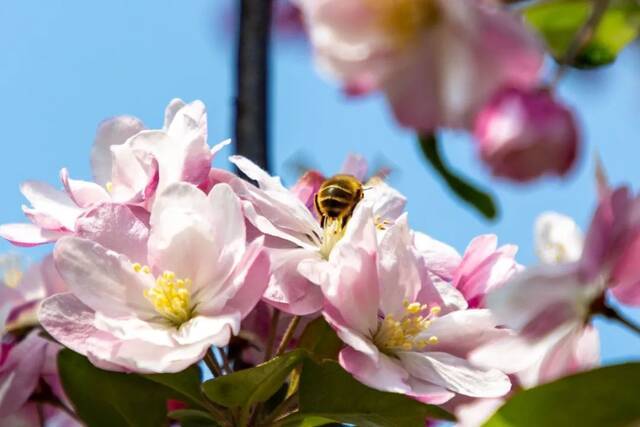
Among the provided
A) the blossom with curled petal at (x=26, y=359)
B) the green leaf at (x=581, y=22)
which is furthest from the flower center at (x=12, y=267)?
the green leaf at (x=581, y=22)

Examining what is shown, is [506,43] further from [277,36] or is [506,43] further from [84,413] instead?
[277,36]

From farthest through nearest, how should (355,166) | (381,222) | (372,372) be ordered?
1. (355,166)
2. (381,222)
3. (372,372)

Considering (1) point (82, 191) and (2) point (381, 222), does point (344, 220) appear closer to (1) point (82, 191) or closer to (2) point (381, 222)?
(2) point (381, 222)

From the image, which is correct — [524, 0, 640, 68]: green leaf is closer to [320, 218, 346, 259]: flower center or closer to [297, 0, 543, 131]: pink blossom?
[320, 218, 346, 259]: flower center

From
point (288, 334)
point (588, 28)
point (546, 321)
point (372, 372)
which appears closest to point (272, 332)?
point (288, 334)

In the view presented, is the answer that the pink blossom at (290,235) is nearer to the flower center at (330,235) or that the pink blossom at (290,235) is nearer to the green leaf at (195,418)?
the flower center at (330,235)

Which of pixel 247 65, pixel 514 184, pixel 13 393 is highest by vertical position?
pixel 514 184

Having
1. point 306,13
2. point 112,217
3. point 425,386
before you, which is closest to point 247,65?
point 112,217
